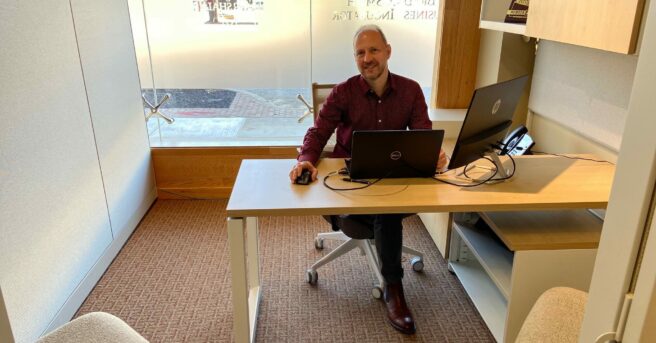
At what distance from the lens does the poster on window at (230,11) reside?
3.20m

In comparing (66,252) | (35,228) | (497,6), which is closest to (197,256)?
(66,252)

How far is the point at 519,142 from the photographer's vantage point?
256 centimetres

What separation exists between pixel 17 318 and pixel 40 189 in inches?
20.8

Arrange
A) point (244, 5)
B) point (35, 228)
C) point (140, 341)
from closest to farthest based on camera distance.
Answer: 1. point (140, 341)
2. point (35, 228)
3. point (244, 5)

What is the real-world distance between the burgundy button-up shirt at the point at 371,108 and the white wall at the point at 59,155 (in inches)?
45.8

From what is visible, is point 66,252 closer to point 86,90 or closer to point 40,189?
point 40,189

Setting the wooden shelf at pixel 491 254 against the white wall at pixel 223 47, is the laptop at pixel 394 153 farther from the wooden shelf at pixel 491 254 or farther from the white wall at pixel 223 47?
the white wall at pixel 223 47

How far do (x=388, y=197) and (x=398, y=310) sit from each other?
71 centimetres

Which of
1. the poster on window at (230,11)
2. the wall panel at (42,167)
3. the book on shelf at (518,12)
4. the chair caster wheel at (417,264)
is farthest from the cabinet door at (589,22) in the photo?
the wall panel at (42,167)

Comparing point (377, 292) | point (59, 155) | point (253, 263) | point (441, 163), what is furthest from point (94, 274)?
point (441, 163)

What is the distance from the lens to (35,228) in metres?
Result: 1.95

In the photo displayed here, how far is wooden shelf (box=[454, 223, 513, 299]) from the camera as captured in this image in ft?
6.46

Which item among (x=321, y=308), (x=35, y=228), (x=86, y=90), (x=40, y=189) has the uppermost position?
(x=86, y=90)

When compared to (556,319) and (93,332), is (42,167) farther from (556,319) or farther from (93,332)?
(556,319)
